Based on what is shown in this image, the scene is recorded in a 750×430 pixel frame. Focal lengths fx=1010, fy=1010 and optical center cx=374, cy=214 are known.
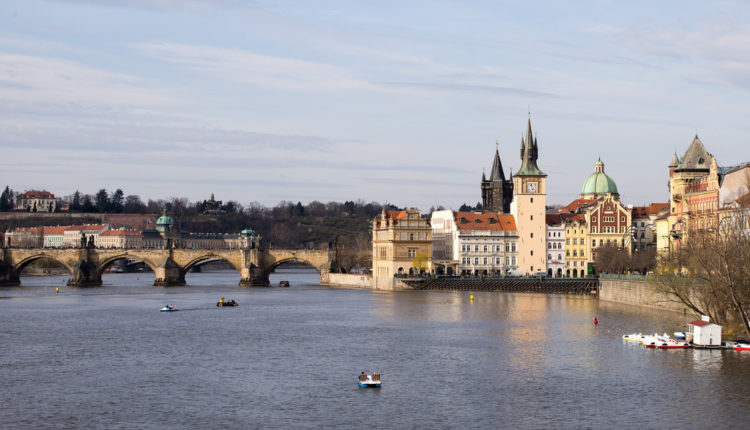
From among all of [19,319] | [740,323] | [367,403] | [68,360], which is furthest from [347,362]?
[19,319]

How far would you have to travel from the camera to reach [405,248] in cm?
13138

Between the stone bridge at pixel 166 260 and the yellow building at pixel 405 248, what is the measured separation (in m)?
11.5

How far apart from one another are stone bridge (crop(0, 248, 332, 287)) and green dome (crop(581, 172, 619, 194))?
4370cm

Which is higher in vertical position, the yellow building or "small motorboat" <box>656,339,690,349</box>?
the yellow building

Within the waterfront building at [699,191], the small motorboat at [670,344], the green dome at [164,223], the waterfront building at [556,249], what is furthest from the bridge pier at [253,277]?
the small motorboat at [670,344]

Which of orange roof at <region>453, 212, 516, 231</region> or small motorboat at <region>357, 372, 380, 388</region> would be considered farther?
orange roof at <region>453, 212, 516, 231</region>

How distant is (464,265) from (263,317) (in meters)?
55.2

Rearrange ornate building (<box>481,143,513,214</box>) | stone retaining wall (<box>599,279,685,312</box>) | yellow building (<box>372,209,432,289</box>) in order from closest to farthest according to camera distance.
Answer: stone retaining wall (<box>599,279,685,312</box>)
yellow building (<box>372,209,432,289</box>)
ornate building (<box>481,143,513,214</box>)

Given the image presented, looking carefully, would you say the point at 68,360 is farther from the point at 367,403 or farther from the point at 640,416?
the point at 640,416

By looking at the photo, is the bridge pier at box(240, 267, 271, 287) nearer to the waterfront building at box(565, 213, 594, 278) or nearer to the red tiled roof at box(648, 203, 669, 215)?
the waterfront building at box(565, 213, 594, 278)

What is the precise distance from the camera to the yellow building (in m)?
131

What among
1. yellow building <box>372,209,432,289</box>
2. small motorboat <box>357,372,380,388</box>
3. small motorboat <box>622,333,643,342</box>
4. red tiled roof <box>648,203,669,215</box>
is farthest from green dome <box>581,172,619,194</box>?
small motorboat <box>357,372,380,388</box>

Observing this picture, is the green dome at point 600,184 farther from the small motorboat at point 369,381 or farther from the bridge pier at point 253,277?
the small motorboat at point 369,381

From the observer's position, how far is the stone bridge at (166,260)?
139875 mm
